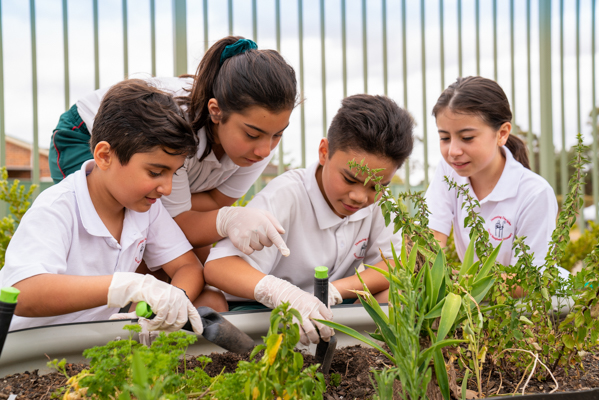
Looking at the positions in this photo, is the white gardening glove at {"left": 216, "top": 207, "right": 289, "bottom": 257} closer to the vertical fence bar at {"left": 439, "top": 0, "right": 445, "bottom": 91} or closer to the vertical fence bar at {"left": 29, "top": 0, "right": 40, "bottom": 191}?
the vertical fence bar at {"left": 29, "top": 0, "right": 40, "bottom": 191}

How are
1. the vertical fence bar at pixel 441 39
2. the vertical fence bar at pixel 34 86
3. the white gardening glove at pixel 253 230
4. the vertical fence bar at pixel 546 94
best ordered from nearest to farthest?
the white gardening glove at pixel 253 230
the vertical fence bar at pixel 34 86
the vertical fence bar at pixel 441 39
the vertical fence bar at pixel 546 94

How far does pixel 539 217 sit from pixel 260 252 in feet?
3.92

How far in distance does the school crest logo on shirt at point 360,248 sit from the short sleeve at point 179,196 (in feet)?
2.32

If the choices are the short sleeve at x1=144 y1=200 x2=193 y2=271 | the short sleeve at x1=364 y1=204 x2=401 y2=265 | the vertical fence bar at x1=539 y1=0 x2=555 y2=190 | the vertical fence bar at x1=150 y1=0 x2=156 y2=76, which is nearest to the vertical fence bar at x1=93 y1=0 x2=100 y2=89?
the vertical fence bar at x1=150 y1=0 x2=156 y2=76

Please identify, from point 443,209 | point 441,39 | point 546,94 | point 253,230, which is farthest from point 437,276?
point 546,94

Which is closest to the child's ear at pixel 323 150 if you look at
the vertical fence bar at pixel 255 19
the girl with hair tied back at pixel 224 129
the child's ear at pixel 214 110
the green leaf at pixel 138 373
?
the girl with hair tied back at pixel 224 129

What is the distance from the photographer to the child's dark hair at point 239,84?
152 cm

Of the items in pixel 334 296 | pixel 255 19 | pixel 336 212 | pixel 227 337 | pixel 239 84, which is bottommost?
pixel 334 296

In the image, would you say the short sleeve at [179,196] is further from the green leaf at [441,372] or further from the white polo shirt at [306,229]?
the green leaf at [441,372]

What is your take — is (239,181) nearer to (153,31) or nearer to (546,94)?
(153,31)

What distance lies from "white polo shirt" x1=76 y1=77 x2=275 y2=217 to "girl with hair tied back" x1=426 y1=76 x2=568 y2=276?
849mm

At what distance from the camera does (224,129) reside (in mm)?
1600

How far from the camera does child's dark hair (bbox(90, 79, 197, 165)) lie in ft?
4.40

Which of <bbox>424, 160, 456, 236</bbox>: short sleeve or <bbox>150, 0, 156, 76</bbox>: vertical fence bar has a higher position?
<bbox>150, 0, 156, 76</bbox>: vertical fence bar
